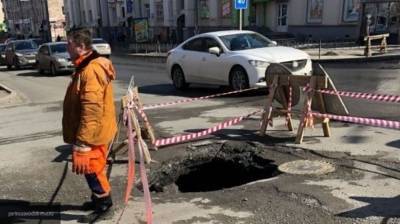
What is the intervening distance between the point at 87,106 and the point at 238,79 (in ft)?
27.4

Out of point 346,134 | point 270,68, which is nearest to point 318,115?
point 346,134

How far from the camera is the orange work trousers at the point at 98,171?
4383 millimetres

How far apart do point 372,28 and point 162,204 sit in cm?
2748

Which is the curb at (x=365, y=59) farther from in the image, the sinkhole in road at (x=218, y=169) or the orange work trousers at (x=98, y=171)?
the orange work trousers at (x=98, y=171)

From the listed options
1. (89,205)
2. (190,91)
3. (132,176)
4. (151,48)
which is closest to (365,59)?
(190,91)

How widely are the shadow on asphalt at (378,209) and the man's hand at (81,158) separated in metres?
2.39

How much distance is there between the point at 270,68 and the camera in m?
8.09

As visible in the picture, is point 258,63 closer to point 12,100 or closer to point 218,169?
point 218,169

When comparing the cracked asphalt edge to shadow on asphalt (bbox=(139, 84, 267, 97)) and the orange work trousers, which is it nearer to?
shadow on asphalt (bbox=(139, 84, 267, 97))

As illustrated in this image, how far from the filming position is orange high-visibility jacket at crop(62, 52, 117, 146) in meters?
4.21

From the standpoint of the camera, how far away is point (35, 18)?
103 meters

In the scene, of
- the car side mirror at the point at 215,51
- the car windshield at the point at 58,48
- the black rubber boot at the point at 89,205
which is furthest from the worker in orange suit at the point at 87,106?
the car windshield at the point at 58,48

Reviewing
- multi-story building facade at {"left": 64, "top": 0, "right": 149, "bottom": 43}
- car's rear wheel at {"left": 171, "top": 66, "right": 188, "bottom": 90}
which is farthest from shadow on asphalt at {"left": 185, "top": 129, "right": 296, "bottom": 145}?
multi-story building facade at {"left": 64, "top": 0, "right": 149, "bottom": 43}

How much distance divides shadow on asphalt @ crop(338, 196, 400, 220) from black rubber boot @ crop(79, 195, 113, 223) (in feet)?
7.32
